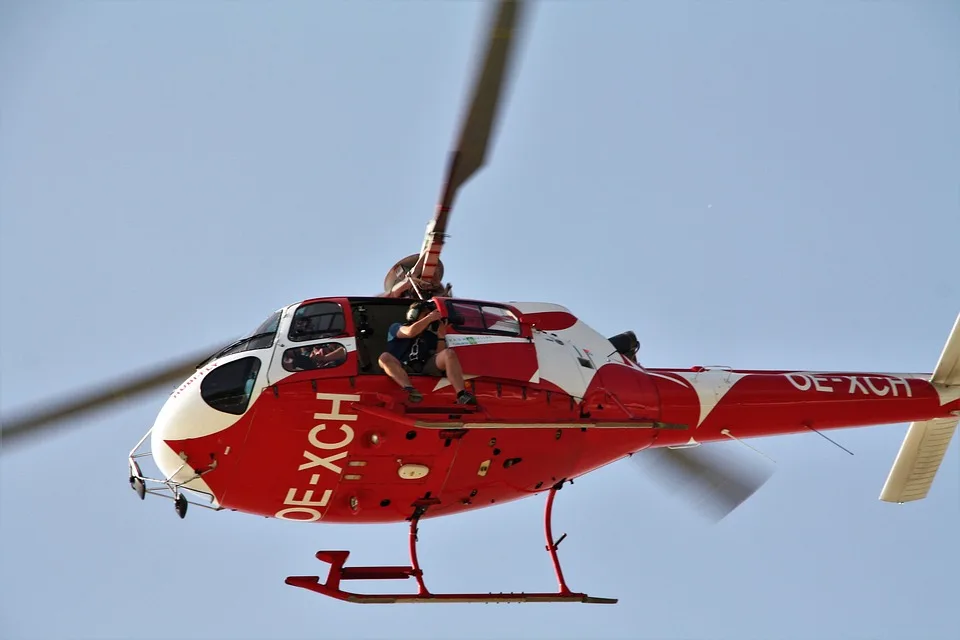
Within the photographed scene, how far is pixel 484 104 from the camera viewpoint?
804 cm

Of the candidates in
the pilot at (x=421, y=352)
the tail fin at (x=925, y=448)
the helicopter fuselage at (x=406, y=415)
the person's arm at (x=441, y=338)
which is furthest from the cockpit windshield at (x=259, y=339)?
the tail fin at (x=925, y=448)

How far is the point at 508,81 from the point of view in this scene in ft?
25.5

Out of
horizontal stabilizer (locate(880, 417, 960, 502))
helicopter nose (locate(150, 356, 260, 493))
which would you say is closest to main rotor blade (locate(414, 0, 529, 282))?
helicopter nose (locate(150, 356, 260, 493))

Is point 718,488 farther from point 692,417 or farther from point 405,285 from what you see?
point 405,285

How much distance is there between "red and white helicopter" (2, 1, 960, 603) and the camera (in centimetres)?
987

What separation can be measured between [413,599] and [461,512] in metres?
1.06

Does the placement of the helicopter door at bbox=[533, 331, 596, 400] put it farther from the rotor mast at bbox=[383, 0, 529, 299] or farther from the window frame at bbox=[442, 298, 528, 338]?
the rotor mast at bbox=[383, 0, 529, 299]

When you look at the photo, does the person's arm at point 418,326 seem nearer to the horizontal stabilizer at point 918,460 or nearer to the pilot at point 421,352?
the pilot at point 421,352

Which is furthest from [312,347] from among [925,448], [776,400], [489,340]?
[925,448]

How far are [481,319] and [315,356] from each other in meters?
1.72

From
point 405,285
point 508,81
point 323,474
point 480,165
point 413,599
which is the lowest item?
point 413,599

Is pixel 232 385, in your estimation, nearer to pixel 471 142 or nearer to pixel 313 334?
pixel 313 334

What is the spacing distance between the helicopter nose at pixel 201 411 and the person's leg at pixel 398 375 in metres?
1.10

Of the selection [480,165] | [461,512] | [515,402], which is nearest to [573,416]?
[515,402]
